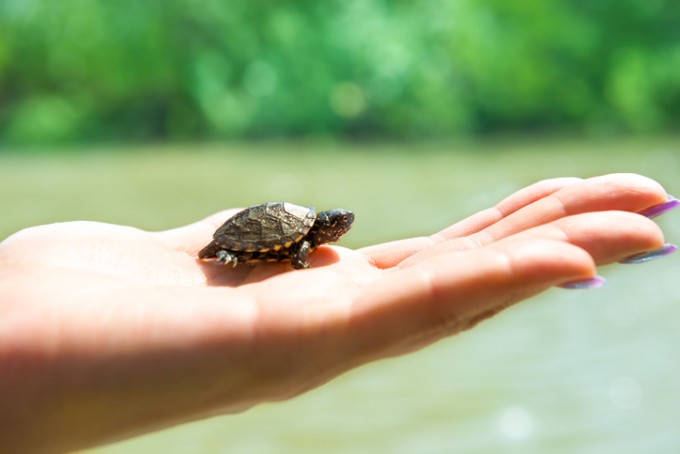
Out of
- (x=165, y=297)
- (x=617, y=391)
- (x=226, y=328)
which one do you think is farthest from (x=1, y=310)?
A: (x=617, y=391)

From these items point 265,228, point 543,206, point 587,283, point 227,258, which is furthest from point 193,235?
point 587,283

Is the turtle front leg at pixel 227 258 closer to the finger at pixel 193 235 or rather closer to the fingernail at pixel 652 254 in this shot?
the finger at pixel 193 235

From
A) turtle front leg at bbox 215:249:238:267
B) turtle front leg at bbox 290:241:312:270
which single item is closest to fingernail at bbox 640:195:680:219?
turtle front leg at bbox 290:241:312:270

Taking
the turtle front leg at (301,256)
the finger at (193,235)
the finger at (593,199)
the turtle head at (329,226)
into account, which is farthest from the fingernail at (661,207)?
the finger at (193,235)

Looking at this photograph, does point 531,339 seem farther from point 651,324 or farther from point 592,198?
point 592,198

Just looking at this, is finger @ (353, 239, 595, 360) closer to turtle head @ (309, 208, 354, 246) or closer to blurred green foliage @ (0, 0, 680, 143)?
turtle head @ (309, 208, 354, 246)

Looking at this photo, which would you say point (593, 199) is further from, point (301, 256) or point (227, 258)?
point (227, 258)
